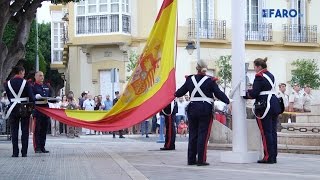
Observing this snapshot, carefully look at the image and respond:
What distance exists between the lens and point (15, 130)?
1650cm

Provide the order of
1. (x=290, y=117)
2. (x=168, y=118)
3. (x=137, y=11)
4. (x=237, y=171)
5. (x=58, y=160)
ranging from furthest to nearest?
(x=137, y=11)
(x=290, y=117)
(x=168, y=118)
(x=58, y=160)
(x=237, y=171)

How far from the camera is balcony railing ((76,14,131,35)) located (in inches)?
1649

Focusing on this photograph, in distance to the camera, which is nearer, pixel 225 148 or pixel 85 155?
pixel 85 155

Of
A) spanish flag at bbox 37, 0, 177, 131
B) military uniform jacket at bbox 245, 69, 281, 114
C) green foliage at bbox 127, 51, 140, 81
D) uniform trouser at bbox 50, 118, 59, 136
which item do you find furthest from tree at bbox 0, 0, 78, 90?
green foliage at bbox 127, 51, 140, 81

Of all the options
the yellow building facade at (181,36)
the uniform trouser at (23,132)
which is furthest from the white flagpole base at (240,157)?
the yellow building facade at (181,36)

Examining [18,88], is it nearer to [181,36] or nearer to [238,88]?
[238,88]

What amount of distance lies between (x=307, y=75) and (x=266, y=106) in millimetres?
27919

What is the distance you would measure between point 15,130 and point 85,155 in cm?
169

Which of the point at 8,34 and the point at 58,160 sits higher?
the point at 8,34

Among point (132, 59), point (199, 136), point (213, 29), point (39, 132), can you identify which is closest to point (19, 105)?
point (39, 132)

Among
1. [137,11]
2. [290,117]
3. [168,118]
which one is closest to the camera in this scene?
[168,118]

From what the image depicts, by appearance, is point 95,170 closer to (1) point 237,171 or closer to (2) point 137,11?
(1) point 237,171

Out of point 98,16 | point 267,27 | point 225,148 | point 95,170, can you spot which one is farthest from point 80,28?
point 95,170

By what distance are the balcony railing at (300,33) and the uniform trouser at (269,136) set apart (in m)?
30.6
